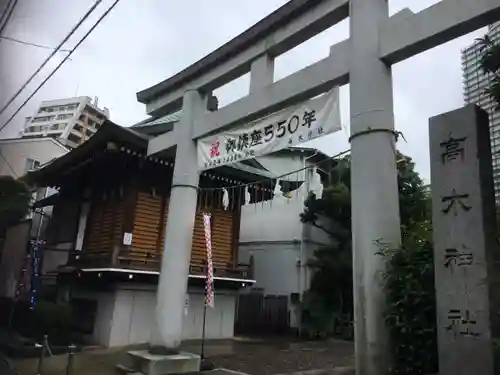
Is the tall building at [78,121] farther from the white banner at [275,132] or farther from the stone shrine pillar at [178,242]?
the white banner at [275,132]

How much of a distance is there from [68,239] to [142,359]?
910 cm

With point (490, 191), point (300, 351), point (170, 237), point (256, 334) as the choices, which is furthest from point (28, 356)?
point (490, 191)

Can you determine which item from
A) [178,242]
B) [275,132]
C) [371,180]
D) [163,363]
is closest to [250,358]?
[163,363]

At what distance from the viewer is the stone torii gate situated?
5.79 meters

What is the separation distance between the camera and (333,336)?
60.9 feet

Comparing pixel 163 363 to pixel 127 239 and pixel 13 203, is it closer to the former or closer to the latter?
pixel 127 239

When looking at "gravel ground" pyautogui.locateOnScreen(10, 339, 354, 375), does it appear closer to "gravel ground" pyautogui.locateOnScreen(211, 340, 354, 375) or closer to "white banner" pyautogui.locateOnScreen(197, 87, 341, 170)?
"gravel ground" pyautogui.locateOnScreen(211, 340, 354, 375)

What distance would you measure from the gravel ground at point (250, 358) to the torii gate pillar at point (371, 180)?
5.10 metres

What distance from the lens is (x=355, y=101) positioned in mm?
6578

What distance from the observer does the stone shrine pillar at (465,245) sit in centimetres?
440

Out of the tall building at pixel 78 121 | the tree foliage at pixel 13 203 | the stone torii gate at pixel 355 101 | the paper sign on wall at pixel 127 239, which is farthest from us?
the tall building at pixel 78 121

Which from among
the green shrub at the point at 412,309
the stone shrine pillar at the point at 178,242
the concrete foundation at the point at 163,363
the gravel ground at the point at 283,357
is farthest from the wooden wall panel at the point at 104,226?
the green shrub at the point at 412,309

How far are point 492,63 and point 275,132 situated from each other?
161 inches

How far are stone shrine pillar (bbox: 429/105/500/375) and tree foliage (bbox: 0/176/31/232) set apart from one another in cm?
1195
